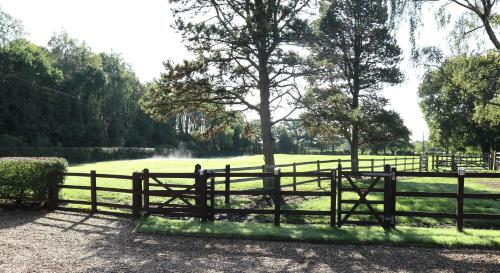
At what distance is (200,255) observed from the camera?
8.55 m

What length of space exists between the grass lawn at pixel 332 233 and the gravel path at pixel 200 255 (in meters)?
0.32

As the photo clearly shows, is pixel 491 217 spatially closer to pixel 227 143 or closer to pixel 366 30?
pixel 366 30

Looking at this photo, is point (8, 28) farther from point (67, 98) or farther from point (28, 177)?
point (28, 177)

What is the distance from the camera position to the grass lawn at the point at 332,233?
30.7ft

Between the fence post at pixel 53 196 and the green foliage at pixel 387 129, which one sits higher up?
the green foliage at pixel 387 129

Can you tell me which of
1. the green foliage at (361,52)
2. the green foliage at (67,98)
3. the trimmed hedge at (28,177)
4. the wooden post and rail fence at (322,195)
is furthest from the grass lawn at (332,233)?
the green foliage at (67,98)

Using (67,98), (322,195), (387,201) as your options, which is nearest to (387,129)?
(387,201)

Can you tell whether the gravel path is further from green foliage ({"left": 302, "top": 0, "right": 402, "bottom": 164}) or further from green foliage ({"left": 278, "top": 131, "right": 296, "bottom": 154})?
green foliage ({"left": 278, "top": 131, "right": 296, "bottom": 154})

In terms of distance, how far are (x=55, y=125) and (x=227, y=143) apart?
47447mm

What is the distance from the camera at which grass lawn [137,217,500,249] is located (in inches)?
368

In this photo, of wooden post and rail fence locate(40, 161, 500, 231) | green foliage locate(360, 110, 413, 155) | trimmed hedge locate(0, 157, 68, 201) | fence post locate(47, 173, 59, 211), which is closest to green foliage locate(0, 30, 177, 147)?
trimmed hedge locate(0, 157, 68, 201)

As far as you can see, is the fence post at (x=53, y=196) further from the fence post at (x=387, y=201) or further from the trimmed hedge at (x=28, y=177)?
the fence post at (x=387, y=201)

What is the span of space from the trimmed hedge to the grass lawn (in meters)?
4.55

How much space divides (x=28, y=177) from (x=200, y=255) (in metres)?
8.18
